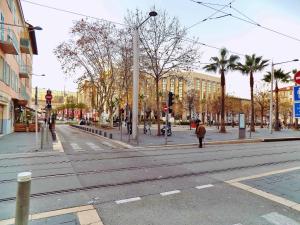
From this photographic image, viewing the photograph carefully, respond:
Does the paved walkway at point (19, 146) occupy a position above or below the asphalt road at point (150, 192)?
above

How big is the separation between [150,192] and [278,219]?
2651 mm

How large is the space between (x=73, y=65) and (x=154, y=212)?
114ft

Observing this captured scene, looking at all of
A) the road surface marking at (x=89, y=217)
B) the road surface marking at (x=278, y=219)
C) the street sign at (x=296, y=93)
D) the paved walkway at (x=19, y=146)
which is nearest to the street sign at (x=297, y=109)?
the street sign at (x=296, y=93)

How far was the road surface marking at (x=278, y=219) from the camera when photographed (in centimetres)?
432

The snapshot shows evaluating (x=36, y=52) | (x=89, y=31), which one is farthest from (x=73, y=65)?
(x=36, y=52)

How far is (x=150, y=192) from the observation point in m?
5.91

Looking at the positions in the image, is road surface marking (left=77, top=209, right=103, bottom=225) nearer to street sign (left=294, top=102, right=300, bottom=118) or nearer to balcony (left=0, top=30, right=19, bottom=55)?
street sign (left=294, top=102, right=300, bottom=118)

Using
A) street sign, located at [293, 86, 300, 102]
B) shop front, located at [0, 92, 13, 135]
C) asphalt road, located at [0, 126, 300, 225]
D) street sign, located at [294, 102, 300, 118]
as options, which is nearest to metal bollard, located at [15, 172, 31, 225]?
asphalt road, located at [0, 126, 300, 225]

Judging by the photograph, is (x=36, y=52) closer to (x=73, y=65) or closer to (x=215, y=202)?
(x=73, y=65)

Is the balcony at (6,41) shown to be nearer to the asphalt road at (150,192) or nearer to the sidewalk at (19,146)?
the sidewalk at (19,146)

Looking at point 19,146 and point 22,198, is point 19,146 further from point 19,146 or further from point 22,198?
point 22,198

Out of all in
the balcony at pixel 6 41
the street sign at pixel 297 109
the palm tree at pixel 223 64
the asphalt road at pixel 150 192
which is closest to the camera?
the asphalt road at pixel 150 192

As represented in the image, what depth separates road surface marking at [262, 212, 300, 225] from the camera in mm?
4316

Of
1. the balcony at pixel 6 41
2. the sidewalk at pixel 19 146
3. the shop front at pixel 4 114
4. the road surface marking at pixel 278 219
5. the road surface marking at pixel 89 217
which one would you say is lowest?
the road surface marking at pixel 278 219
